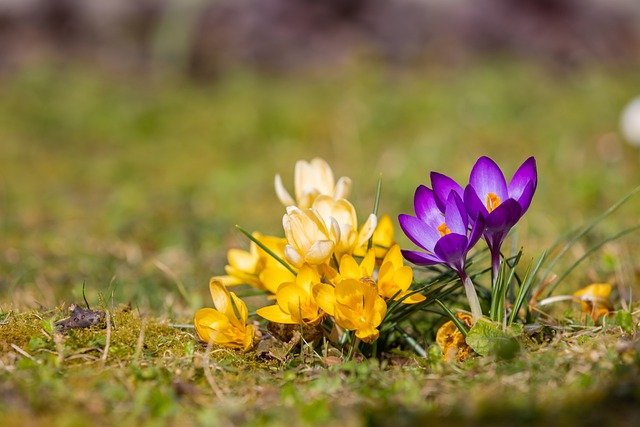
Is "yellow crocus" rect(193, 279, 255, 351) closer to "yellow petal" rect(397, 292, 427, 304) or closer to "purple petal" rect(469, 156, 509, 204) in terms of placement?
"yellow petal" rect(397, 292, 427, 304)

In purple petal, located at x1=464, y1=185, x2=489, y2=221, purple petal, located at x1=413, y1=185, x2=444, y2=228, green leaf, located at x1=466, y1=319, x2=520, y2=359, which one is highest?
purple petal, located at x1=464, y1=185, x2=489, y2=221

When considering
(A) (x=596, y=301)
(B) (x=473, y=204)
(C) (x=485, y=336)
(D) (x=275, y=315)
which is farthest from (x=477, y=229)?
(A) (x=596, y=301)

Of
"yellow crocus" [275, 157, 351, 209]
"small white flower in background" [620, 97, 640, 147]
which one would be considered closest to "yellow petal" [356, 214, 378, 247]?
"yellow crocus" [275, 157, 351, 209]

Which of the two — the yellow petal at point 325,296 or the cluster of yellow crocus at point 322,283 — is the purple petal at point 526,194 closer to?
the cluster of yellow crocus at point 322,283

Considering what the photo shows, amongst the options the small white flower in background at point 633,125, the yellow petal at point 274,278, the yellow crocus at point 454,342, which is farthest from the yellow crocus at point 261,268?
the small white flower in background at point 633,125

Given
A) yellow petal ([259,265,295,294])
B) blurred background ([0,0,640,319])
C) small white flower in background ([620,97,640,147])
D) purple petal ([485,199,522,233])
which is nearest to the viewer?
purple petal ([485,199,522,233])

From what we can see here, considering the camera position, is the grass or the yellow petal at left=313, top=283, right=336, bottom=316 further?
the yellow petal at left=313, top=283, right=336, bottom=316
